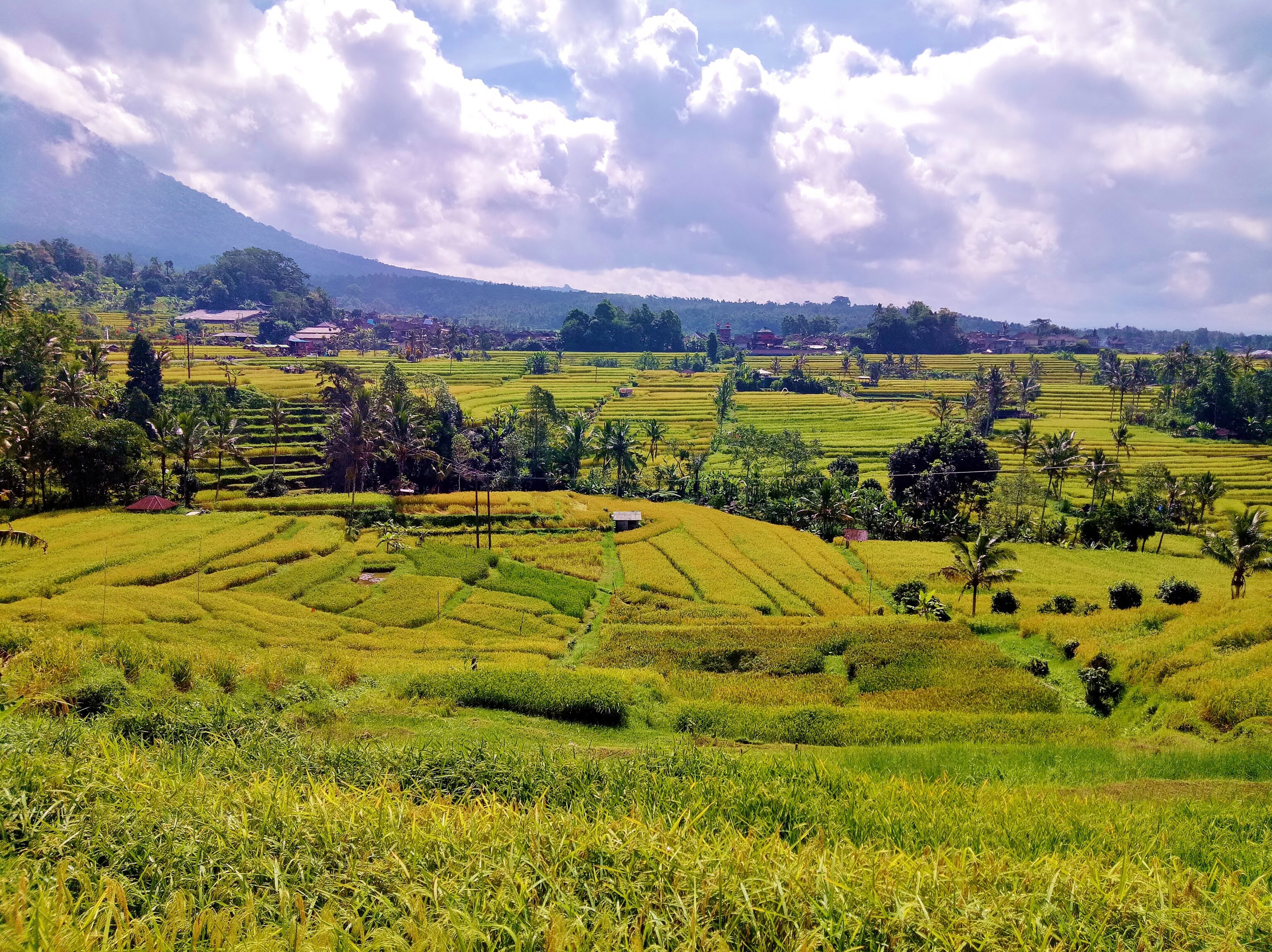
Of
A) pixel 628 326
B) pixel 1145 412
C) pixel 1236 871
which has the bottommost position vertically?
pixel 1236 871

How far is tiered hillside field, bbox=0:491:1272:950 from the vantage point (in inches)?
198

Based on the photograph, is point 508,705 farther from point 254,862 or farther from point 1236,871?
point 1236,871

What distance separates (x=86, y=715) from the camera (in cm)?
1165

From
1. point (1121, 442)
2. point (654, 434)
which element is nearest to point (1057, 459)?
point (1121, 442)

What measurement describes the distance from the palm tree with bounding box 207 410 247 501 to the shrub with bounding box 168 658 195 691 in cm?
2781

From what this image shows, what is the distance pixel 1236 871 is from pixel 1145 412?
271 feet

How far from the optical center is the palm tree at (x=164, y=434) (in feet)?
129

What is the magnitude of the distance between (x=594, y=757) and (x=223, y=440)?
39.4 m

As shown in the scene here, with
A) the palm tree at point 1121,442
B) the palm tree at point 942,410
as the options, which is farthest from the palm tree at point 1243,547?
the palm tree at point 942,410

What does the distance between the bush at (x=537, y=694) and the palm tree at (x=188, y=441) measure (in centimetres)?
2744

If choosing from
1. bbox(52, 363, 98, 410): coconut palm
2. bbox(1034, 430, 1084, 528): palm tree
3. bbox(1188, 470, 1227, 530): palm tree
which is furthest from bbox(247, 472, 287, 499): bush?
bbox(1188, 470, 1227, 530): palm tree

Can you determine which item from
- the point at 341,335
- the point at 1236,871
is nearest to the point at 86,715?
the point at 1236,871

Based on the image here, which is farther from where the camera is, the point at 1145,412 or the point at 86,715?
the point at 1145,412

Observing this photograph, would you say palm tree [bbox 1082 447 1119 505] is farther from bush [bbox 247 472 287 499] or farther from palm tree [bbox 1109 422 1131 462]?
bush [bbox 247 472 287 499]
